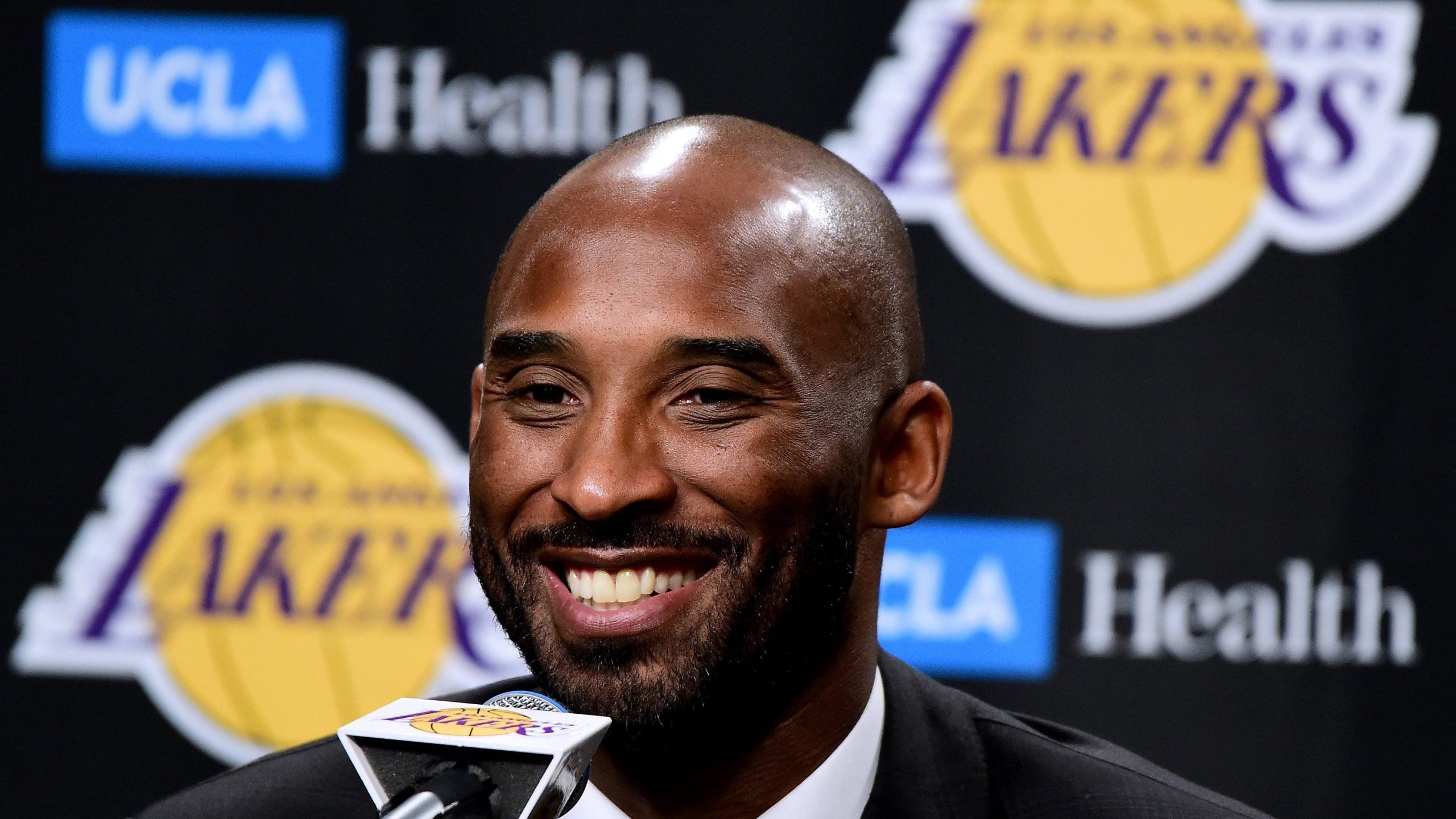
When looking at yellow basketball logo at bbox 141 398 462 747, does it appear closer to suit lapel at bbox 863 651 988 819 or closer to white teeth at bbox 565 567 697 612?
suit lapel at bbox 863 651 988 819

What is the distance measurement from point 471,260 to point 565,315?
1.24 m

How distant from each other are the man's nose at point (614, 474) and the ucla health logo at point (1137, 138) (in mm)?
1272

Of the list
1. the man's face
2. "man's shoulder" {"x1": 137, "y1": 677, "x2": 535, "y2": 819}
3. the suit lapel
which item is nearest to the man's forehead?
the man's face

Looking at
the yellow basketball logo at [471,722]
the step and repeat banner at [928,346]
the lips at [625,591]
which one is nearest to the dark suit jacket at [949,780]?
the lips at [625,591]

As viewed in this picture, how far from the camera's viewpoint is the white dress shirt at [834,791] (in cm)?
152

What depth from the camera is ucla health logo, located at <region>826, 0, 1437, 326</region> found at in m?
2.46

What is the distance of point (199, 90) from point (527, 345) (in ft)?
4.85

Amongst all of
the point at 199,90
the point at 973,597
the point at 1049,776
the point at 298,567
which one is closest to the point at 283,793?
the point at 1049,776

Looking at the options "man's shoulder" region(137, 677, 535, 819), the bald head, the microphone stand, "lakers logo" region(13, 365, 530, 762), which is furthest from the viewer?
"lakers logo" region(13, 365, 530, 762)

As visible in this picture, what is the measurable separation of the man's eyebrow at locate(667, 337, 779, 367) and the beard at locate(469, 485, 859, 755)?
0.47 feet

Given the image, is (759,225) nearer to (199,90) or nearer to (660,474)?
(660,474)

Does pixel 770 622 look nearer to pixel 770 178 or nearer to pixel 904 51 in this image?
pixel 770 178

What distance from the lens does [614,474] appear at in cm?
133

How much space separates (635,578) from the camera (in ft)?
4.50
